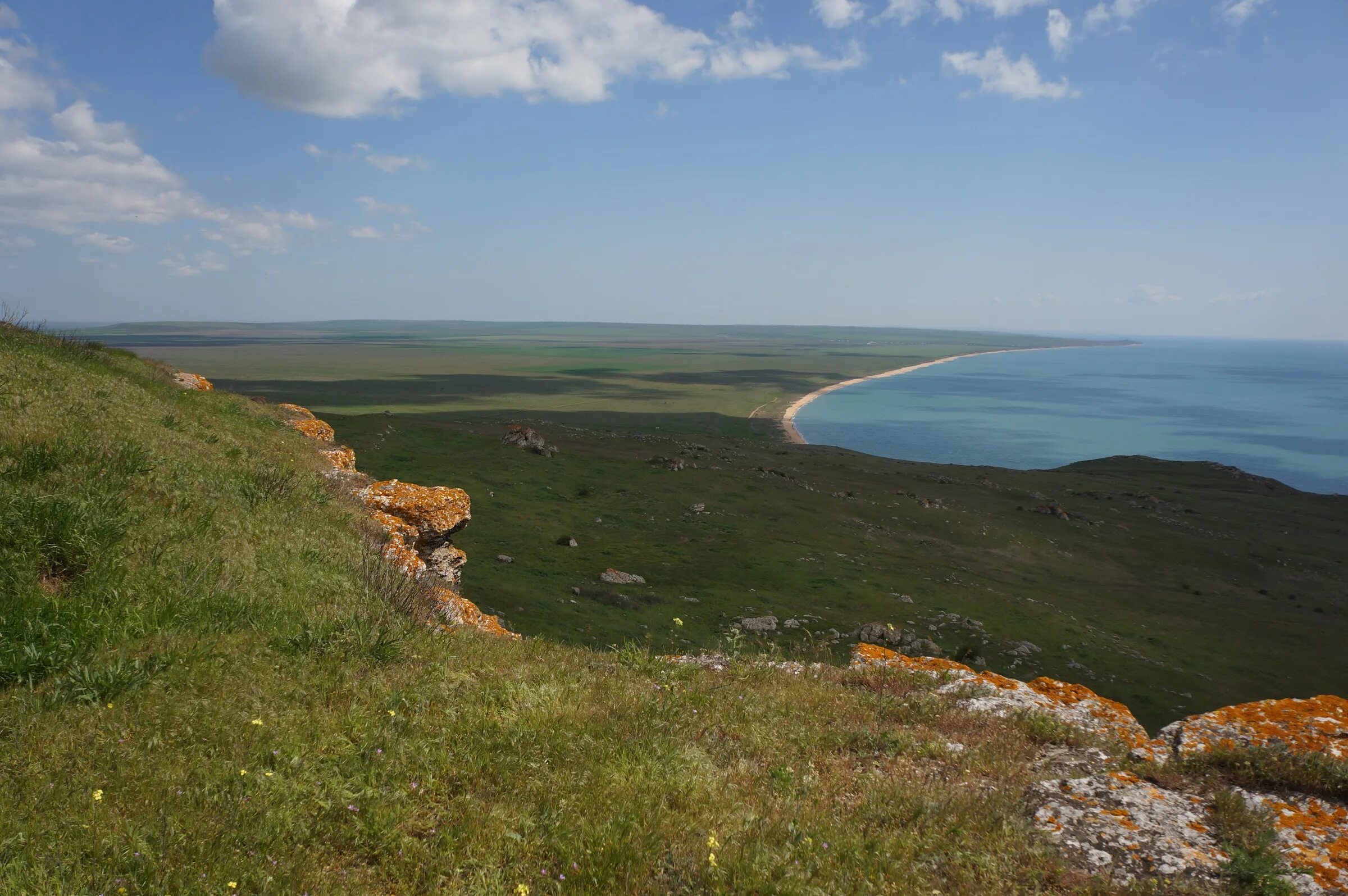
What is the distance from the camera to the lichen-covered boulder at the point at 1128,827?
5547 mm

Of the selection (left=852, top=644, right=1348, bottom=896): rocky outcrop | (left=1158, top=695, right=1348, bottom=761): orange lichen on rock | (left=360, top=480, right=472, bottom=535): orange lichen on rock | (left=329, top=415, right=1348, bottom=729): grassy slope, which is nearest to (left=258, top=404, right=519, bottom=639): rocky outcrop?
(left=360, top=480, right=472, bottom=535): orange lichen on rock

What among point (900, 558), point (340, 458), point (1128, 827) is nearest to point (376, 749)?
point (1128, 827)

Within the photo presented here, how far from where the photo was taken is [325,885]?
460 cm

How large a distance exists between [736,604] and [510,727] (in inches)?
999

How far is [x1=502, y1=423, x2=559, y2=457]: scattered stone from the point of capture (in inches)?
2104

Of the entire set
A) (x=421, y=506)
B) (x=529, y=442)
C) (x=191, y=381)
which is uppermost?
(x=191, y=381)

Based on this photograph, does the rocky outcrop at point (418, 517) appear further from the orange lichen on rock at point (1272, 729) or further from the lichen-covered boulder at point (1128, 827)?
the orange lichen on rock at point (1272, 729)

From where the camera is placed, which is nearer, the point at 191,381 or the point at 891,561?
the point at 191,381

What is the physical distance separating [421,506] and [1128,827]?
52.6ft

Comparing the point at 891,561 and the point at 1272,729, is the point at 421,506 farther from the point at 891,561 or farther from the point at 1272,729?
the point at 891,561

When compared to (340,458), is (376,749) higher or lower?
lower

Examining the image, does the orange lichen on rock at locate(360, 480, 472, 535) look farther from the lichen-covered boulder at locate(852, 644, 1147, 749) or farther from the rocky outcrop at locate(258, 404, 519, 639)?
the lichen-covered boulder at locate(852, 644, 1147, 749)

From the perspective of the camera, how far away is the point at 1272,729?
27.5ft

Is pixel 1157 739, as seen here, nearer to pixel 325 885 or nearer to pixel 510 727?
pixel 510 727
